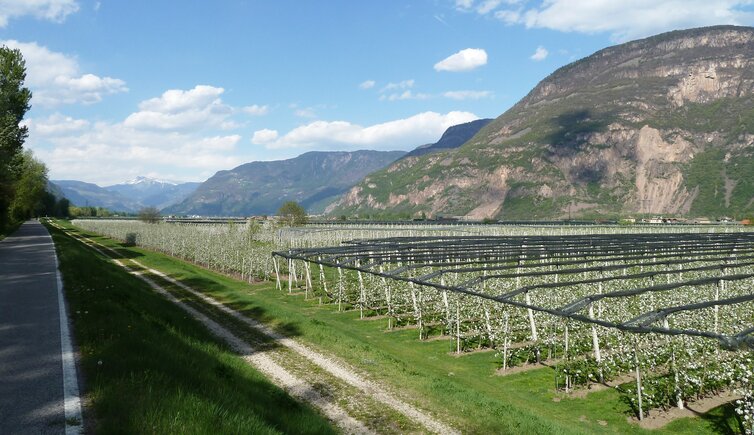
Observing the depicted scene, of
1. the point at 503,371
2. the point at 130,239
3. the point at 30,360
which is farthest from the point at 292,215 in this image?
the point at 30,360

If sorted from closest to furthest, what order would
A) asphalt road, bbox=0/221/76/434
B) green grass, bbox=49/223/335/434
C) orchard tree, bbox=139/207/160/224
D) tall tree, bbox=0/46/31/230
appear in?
green grass, bbox=49/223/335/434 < asphalt road, bbox=0/221/76/434 < tall tree, bbox=0/46/31/230 < orchard tree, bbox=139/207/160/224

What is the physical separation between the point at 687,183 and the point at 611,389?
8266 inches

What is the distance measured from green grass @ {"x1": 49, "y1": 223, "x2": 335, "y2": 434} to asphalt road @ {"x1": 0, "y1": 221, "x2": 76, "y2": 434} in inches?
19.7

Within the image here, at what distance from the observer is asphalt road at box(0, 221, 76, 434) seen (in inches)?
300

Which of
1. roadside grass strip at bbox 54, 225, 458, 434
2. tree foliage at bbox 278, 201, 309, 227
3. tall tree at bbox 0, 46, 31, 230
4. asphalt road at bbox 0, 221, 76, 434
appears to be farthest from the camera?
tree foliage at bbox 278, 201, 309, 227

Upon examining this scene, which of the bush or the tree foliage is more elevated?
the tree foliage

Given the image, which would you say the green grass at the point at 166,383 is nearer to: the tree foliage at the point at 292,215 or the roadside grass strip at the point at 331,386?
the roadside grass strip at the point at 331,386

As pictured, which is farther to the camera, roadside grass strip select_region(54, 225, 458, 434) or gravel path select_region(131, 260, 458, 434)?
gravel path select_region(131, 260, 458, 434)

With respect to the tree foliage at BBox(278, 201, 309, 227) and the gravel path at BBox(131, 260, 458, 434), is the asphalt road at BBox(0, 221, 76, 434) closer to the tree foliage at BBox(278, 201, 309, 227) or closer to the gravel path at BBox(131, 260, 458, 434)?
the gravel path at BBox(131, 260, 458, 434)

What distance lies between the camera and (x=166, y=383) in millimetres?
8992

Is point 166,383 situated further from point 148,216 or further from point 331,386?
point 148,216

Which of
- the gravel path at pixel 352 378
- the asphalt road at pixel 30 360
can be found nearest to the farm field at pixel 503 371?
the gravel path at pixel 352 378

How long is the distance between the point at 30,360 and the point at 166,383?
12.2ft

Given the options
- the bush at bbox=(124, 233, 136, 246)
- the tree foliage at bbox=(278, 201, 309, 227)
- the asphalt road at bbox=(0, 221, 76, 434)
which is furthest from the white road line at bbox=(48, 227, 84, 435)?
the tree foliage at bbox=(278, 201, 309, 227)
